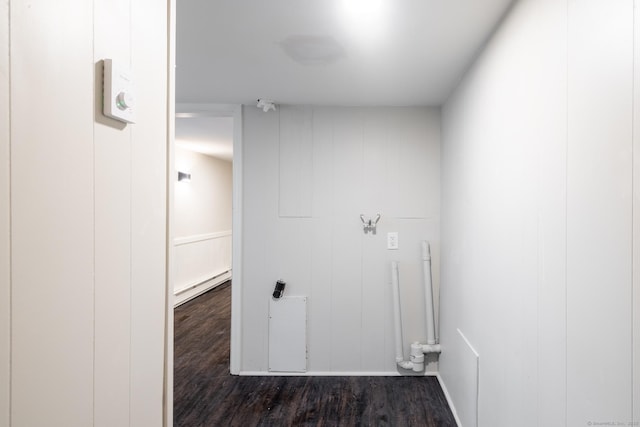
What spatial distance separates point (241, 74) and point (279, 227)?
47.1 inches

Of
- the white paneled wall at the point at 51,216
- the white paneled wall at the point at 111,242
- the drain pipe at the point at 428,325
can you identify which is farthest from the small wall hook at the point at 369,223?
the white paneled wall at the point at 51,216

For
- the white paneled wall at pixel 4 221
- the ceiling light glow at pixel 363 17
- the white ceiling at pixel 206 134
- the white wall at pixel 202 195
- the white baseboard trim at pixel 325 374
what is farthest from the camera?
the white wall at pixel 202 195

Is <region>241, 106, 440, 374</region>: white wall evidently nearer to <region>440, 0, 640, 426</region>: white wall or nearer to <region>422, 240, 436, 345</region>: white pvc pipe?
<region>422, 240, 436, 345</region>: white pvc pipe

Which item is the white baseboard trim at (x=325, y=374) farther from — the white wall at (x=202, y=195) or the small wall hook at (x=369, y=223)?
the white wall at (x=202, y=195)

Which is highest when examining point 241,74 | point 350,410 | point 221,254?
point 241,74

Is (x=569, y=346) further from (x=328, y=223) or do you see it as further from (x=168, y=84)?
(x=328, y=223)

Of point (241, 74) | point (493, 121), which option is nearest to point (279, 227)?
point (241, 74)

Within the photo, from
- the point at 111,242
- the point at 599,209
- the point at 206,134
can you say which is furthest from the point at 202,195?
the point at 599,209

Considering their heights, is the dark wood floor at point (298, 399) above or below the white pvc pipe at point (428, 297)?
below

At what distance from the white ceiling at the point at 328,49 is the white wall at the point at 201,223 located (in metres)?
2.58

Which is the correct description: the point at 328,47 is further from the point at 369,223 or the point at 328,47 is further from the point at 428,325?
the point at 428,325

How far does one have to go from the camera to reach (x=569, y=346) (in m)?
1.05

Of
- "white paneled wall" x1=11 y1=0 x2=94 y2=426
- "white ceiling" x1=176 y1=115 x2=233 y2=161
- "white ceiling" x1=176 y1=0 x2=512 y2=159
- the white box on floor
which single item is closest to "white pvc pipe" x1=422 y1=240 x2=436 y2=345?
the white box on floor

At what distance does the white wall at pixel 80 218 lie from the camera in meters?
0.53
